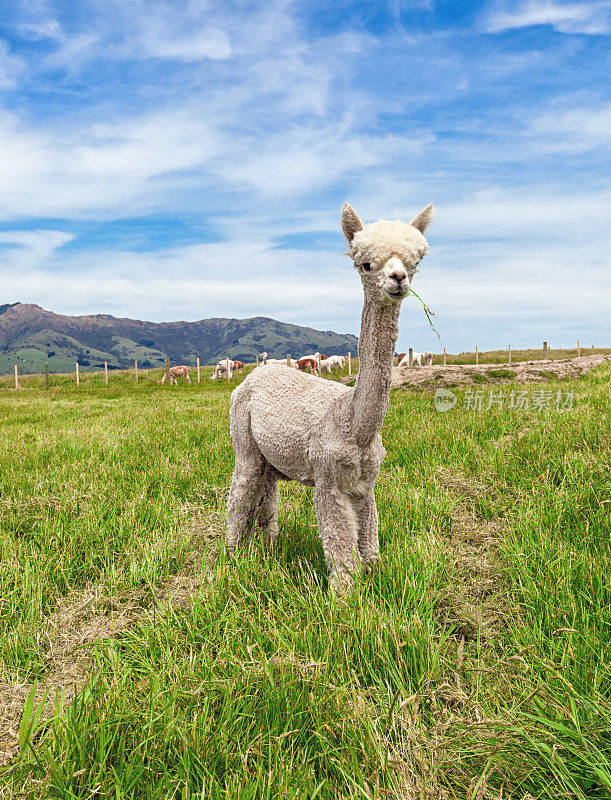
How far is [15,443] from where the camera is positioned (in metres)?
7.91

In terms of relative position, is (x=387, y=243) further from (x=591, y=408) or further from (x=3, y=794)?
(x=591, y=408)

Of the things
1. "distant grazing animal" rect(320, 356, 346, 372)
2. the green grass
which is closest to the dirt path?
"distant grazing animal" rect(320, 356, 346, 372)

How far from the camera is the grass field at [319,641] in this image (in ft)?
5.74

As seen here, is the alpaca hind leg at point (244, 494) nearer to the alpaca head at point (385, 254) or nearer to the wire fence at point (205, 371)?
the alpaca head at point (385, 254)

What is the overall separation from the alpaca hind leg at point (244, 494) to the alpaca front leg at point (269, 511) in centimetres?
10

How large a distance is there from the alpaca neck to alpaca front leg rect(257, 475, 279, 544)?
52.8 inches

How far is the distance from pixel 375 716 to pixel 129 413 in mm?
10907

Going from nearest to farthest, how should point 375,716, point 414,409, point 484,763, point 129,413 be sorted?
1. point 484,763
2. point 375,716
3. point 414,409
4. point 129,413

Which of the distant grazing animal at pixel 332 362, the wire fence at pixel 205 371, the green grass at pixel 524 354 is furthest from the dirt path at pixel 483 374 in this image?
the green grass at pixel 524 354

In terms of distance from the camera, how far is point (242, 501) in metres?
3.81

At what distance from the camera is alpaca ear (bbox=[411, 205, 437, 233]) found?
2740mm

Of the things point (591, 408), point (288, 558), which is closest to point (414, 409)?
point (591, 408)

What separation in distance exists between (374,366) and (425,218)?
2.94ft

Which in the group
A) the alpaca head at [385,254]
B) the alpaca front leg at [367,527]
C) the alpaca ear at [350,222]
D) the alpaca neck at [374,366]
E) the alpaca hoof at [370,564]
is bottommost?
the alpaca hoof at [370,564]
